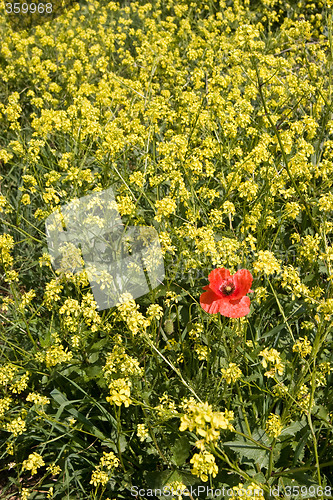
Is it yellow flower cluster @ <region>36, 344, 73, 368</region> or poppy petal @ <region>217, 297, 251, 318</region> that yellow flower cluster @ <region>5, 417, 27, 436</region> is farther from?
poppy petal @ <region>217, 297, 251, 318</region>

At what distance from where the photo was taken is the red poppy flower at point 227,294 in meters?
1.79

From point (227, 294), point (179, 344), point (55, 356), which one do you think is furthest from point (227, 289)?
point (55, 356)

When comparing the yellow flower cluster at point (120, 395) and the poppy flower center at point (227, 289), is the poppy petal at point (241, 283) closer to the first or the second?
the poppy flower center at point (227, 289)

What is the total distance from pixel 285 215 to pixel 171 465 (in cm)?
135

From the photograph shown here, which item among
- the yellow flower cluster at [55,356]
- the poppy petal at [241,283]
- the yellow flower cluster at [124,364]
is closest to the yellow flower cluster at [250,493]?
the yellow flower cluster at [124,364]

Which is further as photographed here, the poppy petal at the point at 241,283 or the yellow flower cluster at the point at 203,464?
the poppy petal at the point at 241,283

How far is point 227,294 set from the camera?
1847 millimetres

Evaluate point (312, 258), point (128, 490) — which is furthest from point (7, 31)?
point (128, 490)

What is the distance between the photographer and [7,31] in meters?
5.60

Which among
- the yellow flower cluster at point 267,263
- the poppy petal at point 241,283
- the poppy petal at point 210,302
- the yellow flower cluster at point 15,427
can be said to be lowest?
the yellow flower cluster at point 15,427

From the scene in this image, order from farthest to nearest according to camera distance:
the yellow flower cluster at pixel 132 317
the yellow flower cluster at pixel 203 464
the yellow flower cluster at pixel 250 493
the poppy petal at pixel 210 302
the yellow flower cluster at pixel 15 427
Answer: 1. the yellow flower cluster at pixel 15 427
2. the poppy petal at pixel 210 302
3. the yellow flower cluster at pixel 132 317
4. the yellow flower cluster at pixel 250 493
5. the yellow flower cluster at pixel 203 464

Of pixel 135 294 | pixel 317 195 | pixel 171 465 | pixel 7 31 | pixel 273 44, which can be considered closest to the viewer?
pixel 171 465

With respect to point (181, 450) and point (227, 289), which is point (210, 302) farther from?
point (181, 450)

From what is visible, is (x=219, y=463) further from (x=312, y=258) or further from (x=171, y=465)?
(x=312, y=258)
